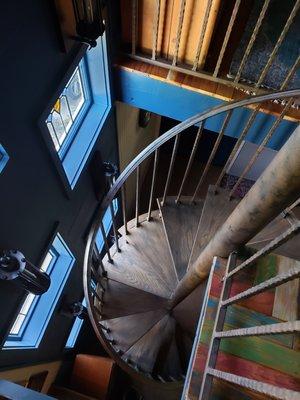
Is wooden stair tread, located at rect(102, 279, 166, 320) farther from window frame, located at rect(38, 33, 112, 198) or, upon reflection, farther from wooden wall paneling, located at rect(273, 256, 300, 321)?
wooden wall paneling, located at rect(273, 256, 300, 321)

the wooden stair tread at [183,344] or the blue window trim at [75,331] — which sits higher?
the wooden stair tread at [183,344]

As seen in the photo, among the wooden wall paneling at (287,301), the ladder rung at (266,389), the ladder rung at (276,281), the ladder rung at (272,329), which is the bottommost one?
the ladder rung at (266,389)

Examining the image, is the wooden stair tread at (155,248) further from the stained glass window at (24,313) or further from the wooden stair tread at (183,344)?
the stained glass window at (24,313)

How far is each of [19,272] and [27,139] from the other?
81cm

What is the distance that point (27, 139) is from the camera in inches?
78.8

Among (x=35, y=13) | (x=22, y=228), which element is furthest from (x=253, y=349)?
(x=35, y=13)

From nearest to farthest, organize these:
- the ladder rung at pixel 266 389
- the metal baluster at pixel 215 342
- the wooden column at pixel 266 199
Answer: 1. the ladder rung at pixel 266 389
2. the wooden column at pixel 266 199
3. the metal baluster at pixel 215 342

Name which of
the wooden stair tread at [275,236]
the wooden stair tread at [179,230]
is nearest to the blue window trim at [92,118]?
the wooden stair tread at [179,230]

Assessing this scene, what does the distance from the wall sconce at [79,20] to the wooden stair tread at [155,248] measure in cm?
192

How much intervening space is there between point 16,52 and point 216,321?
5.50ft

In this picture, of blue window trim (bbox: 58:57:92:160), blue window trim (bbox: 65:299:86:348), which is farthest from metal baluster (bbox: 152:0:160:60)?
blue window trim (bbox: 65:299:86:348)

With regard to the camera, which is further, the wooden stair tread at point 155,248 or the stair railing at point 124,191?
the wooden stair tread at point 155,248

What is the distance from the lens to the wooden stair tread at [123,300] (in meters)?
3.37

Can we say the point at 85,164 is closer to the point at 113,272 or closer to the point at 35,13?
the point at 113,272
